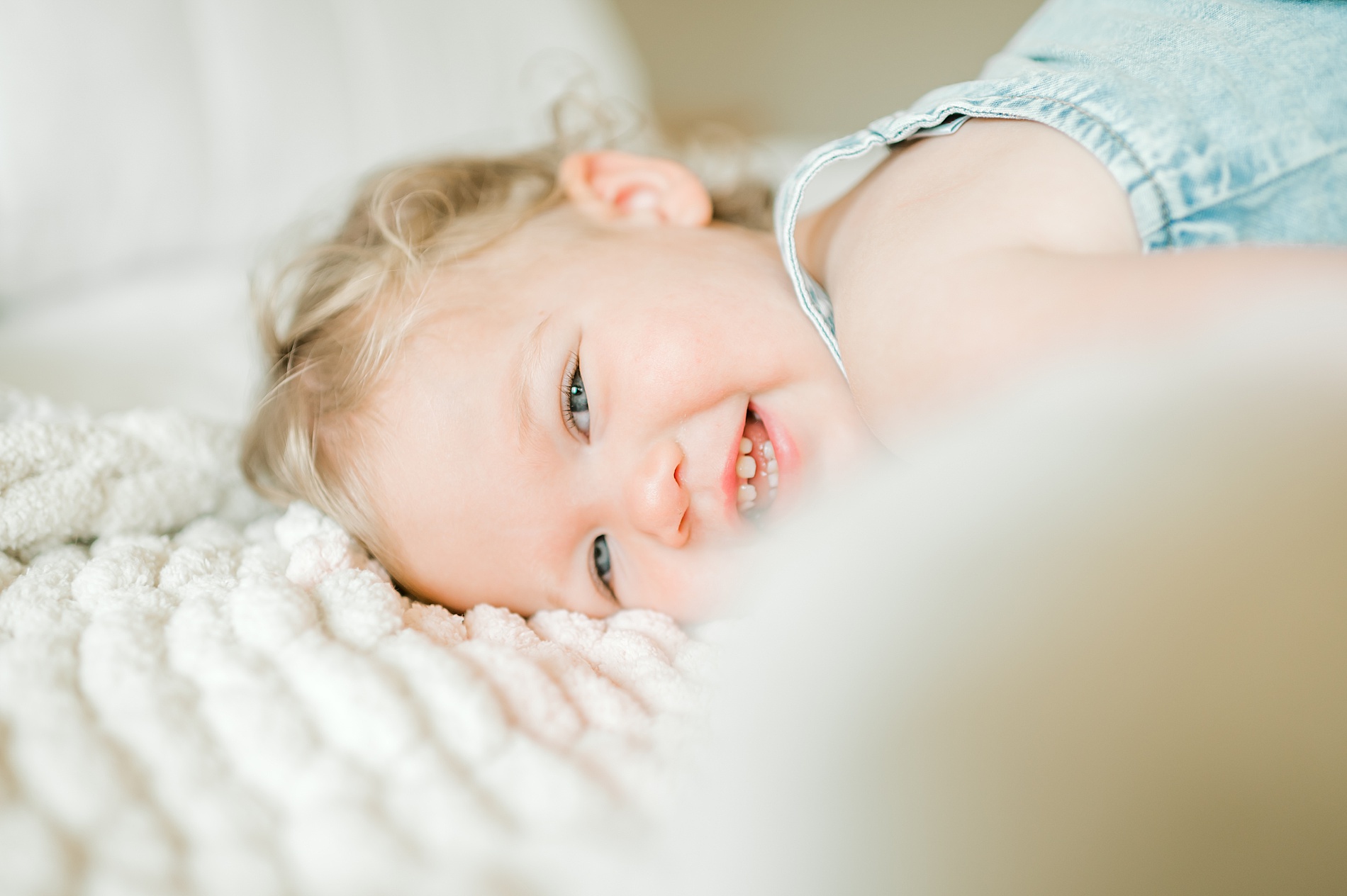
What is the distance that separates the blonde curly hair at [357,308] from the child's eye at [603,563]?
0.20 metres

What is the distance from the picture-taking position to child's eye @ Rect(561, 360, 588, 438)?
0.84 m

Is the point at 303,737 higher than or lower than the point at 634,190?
lower

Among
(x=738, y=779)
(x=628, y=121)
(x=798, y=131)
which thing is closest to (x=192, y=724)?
(x=738, y=779)

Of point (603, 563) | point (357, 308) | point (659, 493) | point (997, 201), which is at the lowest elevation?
point (603, 563)

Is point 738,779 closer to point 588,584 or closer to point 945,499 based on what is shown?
point 945,499

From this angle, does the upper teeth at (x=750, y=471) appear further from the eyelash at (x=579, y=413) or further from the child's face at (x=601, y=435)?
the eyelash at (x=579, y=413)

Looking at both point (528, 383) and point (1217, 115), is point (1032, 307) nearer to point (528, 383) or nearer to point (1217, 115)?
point (1217, 115)

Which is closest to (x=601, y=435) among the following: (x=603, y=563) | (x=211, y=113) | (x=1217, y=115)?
(x=603, y=563)

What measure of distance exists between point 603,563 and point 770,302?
1.01ft

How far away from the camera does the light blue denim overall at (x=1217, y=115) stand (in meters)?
0.65

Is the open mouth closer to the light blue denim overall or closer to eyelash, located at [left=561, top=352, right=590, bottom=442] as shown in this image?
eyelash, located at [left=561, top=352, right=590, bottom=442]

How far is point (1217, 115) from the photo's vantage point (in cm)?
66

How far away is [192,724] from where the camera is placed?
50 cm

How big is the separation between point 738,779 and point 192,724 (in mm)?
305
